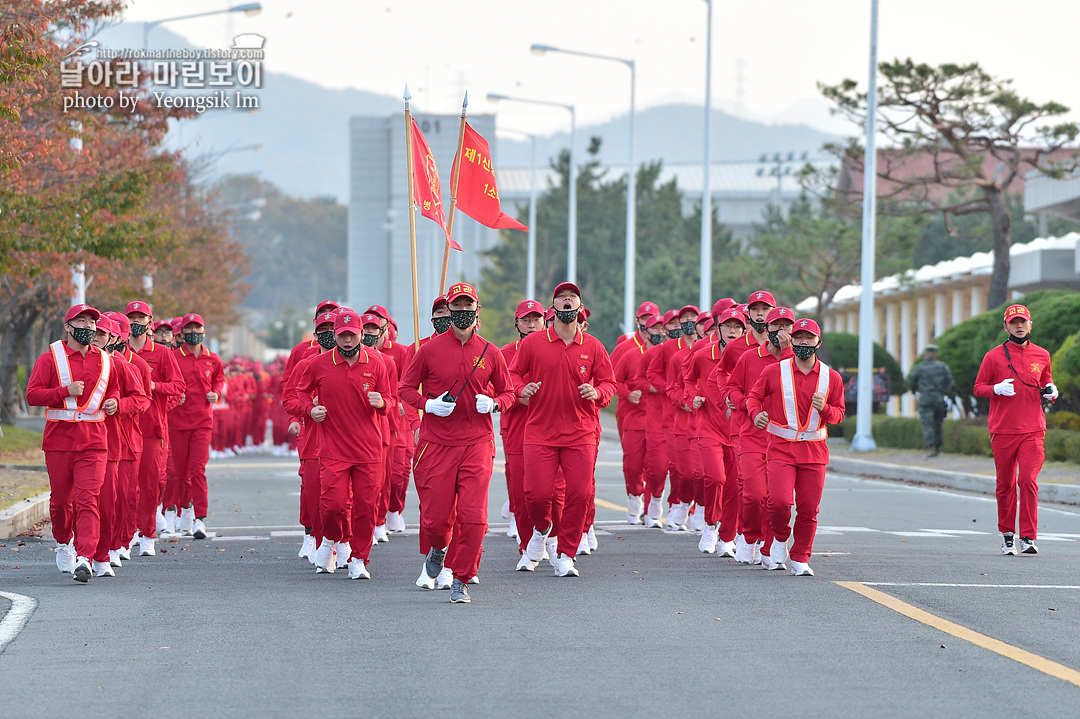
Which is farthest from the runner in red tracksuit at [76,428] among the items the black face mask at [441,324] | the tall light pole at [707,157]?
the tall light pole at [707,157]

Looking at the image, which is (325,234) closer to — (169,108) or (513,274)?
(513,274)

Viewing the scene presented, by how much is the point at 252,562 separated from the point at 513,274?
62488mm

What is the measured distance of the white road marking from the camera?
855cm

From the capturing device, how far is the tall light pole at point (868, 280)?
29.9 metres

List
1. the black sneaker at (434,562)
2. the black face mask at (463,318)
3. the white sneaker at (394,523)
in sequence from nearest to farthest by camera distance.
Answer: the black face mask at (463,318) < the black sneaker at (434,562) < the white sneaker at (394,523)

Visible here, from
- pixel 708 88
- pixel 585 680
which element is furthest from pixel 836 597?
pixel 708 88

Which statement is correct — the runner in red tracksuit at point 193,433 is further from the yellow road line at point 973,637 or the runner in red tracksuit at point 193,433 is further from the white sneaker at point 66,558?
the yellow road line at point 973,637

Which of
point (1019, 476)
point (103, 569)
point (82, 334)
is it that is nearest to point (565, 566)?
point (103, 569)

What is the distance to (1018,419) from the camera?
13.2m

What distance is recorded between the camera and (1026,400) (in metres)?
13.3

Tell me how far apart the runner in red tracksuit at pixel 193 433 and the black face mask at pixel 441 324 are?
4269 millimetres

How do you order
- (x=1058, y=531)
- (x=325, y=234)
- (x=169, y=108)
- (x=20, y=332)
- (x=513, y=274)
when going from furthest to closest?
1. (x=325, y=234)
2. (x=513, y=274)
3. (x=20, y=332)
4. (x=169, y=108)
5. (x=1058, y=531)

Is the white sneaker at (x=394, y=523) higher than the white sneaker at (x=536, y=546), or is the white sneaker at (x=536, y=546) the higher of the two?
the white sneaker at (x=536, y=546)

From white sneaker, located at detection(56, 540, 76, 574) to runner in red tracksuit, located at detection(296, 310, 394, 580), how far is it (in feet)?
5.98
